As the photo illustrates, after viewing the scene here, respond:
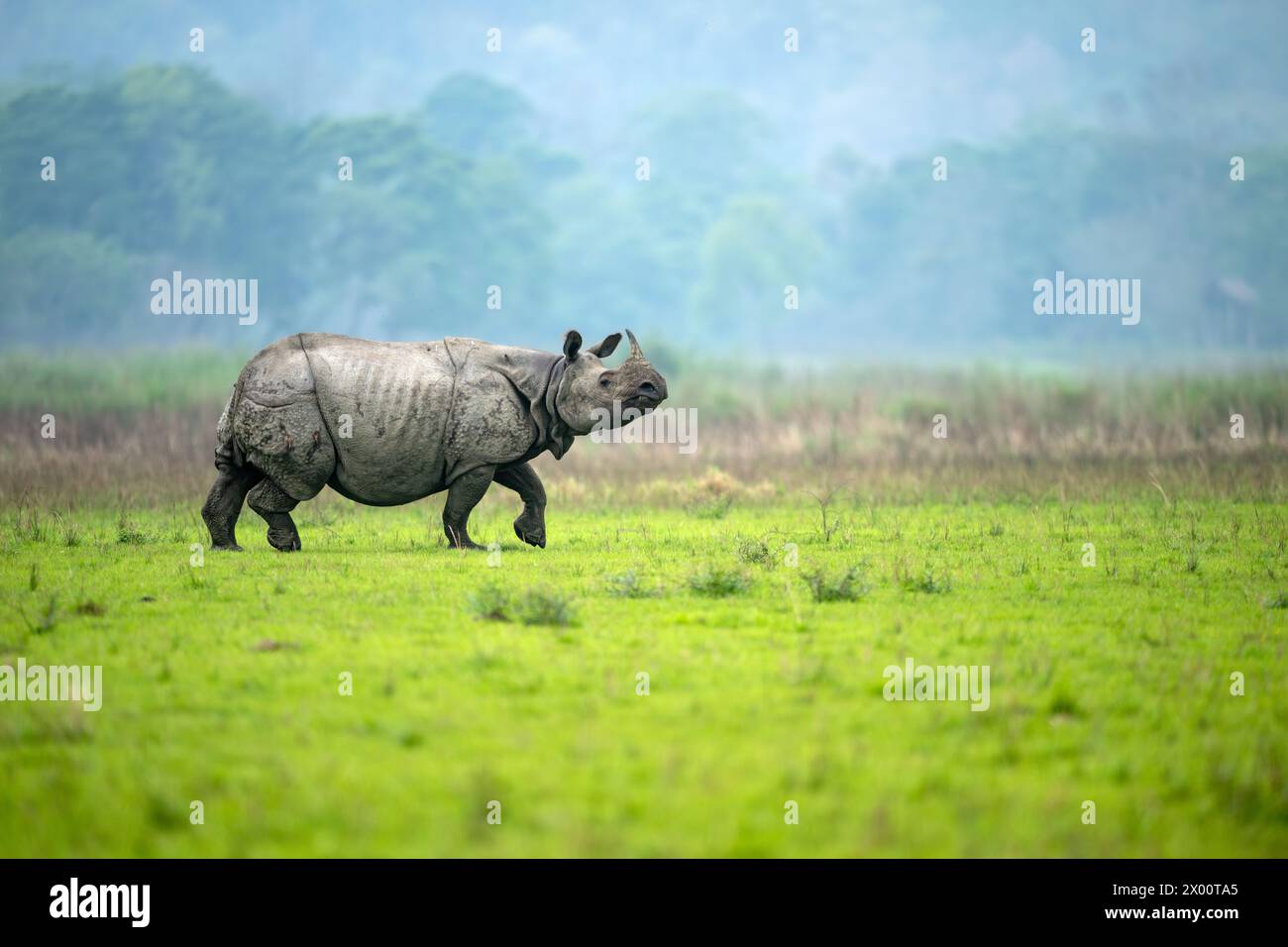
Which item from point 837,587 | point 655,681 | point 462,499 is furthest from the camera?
point 462,499

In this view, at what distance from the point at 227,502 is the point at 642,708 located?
27.6 feet

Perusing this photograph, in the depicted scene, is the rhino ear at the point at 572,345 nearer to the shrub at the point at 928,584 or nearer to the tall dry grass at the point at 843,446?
the shrub at the point at 928,584

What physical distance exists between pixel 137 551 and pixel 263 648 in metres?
6.19

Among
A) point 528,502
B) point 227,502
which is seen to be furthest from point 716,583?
point 227,502

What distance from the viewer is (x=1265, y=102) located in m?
139

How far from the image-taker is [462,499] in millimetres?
16000

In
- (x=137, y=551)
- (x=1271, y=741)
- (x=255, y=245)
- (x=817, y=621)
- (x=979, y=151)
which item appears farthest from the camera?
(x=979, y=151)

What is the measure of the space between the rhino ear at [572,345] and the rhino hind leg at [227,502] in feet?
10.9

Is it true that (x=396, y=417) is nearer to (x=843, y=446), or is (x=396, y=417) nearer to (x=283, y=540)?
(x=283, y=540)

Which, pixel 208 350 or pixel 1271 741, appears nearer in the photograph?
pixel 1271 741

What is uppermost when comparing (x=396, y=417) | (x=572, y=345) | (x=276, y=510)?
(x=572, y=345)

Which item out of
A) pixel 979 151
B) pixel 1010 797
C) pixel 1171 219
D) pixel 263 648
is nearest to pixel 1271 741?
pixel 1010 797

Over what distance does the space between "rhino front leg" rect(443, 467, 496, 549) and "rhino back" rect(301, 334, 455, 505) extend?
21cm

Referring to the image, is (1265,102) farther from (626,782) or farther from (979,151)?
(626,782)
